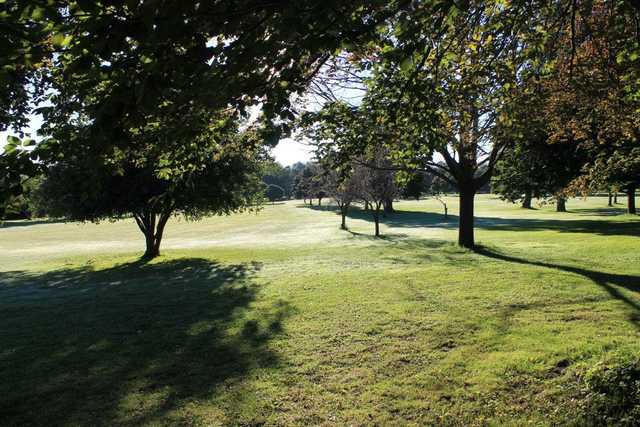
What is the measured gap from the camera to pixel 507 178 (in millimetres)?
31594

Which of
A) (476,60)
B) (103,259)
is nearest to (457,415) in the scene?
(476,60)

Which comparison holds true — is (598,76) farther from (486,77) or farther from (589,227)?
(589,227)

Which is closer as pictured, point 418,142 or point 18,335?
point 418,142

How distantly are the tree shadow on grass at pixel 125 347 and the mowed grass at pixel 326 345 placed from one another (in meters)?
0.03

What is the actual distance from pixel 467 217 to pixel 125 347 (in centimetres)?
1630

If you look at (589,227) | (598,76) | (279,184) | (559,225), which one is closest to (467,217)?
(598,76)

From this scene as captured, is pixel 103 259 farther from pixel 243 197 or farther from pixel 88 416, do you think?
pixel 88 416

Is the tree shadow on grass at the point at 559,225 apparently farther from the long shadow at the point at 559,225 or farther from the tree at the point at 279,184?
the tree at the point at 279,184

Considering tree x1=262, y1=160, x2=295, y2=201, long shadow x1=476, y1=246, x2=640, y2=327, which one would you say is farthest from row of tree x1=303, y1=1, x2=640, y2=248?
tree x1=262, y1=160, x2=295, y2=201

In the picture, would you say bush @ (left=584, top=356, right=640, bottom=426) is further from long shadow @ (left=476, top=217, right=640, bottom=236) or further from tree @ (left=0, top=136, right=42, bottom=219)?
long shadow @ (left=476, top=217, right=640, bottom=236)

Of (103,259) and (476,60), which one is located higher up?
(476,60)

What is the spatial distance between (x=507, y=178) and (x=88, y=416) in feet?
105

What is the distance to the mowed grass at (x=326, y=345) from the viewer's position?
16.1 feet

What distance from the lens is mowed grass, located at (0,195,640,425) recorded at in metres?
4.91
